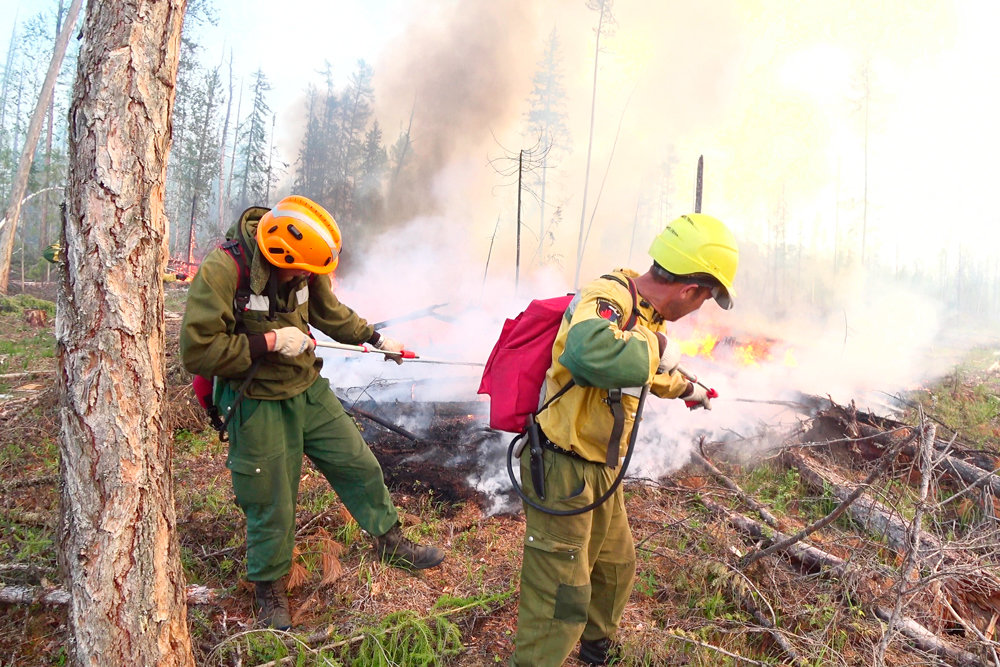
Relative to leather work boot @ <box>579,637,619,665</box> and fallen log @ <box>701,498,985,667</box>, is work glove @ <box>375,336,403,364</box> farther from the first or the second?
fallen log @ <box>701,498,985,667</box>

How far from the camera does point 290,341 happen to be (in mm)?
2814

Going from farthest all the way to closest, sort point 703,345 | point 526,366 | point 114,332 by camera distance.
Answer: point 703,345 → point 526,366 → point 114,332

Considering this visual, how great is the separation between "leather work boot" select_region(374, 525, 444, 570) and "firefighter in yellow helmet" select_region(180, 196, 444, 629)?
13 cm

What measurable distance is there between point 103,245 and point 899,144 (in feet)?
106

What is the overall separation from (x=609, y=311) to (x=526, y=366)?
454 mm

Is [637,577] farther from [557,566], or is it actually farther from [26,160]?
[26,160]

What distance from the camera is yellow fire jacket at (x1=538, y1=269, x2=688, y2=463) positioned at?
6.21 ft

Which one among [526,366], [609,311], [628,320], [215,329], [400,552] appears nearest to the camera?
[609,311]

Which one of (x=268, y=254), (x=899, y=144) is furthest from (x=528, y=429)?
(x=899, y=144)

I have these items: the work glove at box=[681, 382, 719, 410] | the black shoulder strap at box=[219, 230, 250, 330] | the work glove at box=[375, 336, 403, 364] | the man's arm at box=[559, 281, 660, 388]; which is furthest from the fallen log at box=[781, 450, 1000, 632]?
the black shoulder strap at box=[219, 230, 250, 330]

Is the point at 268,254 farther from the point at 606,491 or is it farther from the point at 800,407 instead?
the point at 800,407

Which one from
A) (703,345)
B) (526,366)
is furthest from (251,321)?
(703,345)

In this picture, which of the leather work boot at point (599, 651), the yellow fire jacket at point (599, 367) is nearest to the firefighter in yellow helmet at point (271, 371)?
the leather work boot at point (599, 651)

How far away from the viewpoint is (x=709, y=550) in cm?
374
